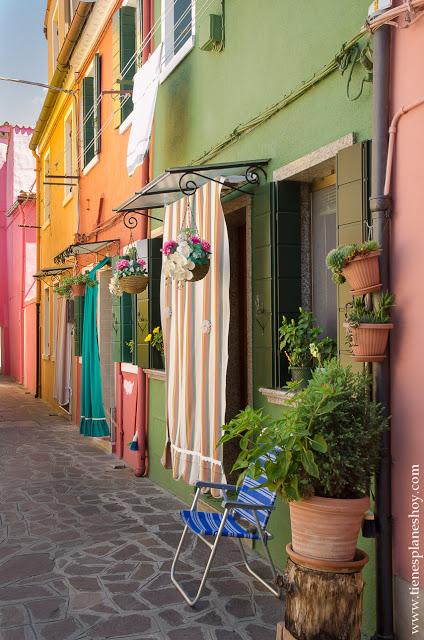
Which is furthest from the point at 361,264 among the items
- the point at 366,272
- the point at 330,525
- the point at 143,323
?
the point at 143,323

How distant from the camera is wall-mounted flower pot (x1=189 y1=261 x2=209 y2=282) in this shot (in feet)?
17.5

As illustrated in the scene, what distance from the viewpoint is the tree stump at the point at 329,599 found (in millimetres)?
3234

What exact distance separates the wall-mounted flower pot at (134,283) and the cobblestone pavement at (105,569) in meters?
2.24

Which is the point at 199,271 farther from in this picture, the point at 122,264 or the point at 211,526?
the point at 122,264

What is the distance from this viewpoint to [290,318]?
508 cm

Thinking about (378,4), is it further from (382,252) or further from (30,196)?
(30,196)

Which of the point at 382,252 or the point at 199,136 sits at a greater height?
the point at 199,136

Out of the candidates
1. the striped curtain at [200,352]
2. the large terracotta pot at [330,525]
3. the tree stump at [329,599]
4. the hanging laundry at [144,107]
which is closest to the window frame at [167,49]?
the hanging laundry at [144,107]

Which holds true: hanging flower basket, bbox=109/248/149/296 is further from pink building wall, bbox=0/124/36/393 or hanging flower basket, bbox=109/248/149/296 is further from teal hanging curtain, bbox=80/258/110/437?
pink building wall, bbox=0/124/36/393

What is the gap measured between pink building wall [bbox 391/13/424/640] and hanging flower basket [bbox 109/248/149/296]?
439 centimetres

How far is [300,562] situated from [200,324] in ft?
9.13

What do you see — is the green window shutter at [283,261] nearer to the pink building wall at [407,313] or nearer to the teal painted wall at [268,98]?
the teal painted wall at [268,98]

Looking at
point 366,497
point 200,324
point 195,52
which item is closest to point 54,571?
point 200,324

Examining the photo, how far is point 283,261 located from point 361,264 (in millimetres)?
1555
